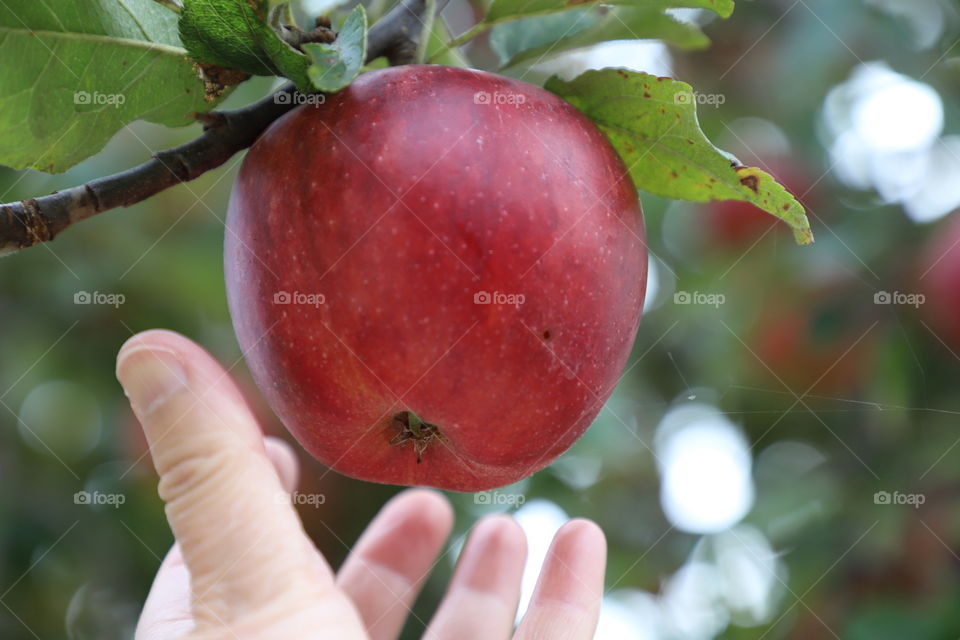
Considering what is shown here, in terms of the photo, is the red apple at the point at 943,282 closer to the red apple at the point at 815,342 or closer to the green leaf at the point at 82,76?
the red apple at the point at 815,342

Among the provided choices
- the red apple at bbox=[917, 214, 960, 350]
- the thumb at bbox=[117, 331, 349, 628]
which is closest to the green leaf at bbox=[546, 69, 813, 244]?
the thumb at bbox=[117, 331, 349, 628]

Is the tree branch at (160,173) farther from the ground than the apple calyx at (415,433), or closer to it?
farther from the ground

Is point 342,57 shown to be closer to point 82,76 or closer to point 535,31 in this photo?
point 82,76

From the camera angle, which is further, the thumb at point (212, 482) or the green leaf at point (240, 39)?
the thumb at point (212, 482)

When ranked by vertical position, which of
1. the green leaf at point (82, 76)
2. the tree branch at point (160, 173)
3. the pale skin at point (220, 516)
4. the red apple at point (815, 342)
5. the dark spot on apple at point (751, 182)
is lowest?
the red apple at point (815, 342)

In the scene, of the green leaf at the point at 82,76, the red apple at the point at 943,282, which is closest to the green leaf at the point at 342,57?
the green leaf at the point at 82,76

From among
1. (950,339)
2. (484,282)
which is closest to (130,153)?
(484,282)

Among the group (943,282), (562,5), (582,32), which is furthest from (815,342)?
(562,5)
